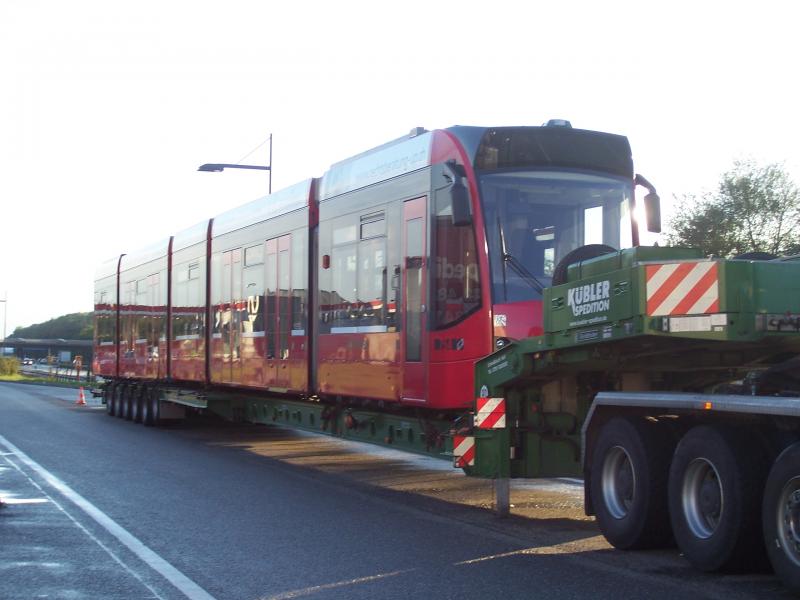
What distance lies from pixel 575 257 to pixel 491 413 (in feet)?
5.35

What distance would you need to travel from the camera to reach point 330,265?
14672 millimetres

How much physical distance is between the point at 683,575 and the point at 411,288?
5192 millimetres

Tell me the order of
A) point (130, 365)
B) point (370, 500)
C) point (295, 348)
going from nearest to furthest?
point (370, 500), point (295, 348), point (130, 365)

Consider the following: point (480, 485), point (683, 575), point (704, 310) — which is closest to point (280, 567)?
point (683, 575)

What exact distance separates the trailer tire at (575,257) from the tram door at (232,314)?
29.5ft

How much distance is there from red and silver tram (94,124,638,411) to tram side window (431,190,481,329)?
0.04 ft

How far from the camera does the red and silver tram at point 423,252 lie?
11.4m

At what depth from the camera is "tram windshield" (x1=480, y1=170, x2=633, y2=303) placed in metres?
11.4

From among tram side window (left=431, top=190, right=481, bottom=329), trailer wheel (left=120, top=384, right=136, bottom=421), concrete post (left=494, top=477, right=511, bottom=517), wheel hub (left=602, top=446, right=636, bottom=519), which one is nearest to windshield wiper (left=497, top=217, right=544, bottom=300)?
tram side window (left=431, top=190, right=481, bottom=329)

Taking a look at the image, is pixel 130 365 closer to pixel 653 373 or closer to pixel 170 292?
pixel 170 292

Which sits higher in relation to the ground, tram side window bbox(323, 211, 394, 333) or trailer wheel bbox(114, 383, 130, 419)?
tram side window bbox(323, 211, 394, 333)

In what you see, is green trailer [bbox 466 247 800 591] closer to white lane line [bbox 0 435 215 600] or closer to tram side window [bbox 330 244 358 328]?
white lane line [bbox 0 435 215 600]

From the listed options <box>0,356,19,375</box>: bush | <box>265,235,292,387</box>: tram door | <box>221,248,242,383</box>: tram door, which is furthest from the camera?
<box>0,356,19,375</box>: bush

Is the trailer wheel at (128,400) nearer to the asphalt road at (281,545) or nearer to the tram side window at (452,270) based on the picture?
the asphalt road at (281,545)
